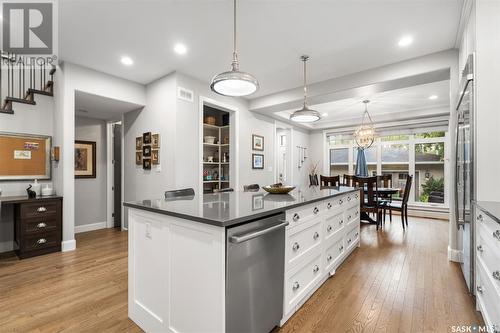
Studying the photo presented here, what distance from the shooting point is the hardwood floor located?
5.94ft

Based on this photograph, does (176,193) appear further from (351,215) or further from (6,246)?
(6,246)

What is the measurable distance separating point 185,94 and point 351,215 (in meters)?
3.17

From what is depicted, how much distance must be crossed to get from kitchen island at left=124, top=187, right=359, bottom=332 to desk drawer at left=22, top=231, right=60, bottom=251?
2407 millimetres

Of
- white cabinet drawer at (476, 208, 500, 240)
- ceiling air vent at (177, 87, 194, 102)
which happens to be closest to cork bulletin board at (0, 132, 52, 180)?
ceiling air vent at (177, 87, 194, 102)

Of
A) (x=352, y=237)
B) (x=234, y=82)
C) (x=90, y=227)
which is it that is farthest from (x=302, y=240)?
(x=90, y=227)

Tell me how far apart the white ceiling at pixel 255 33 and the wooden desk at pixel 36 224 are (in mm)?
2055

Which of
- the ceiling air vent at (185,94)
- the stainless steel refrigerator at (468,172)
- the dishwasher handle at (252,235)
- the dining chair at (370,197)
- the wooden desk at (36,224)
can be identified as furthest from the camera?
the dining chair at (370,197)

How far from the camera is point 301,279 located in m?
2.00

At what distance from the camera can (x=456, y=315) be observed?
1906 millimetres

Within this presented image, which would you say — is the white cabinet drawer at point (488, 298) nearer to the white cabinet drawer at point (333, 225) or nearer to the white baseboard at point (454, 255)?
the white cabinet drawer at point (333, 225)

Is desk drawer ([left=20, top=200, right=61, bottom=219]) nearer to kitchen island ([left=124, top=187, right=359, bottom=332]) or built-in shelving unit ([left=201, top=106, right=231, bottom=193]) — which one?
kitchen island ([left=124, top=187, right=359, bottom=332])

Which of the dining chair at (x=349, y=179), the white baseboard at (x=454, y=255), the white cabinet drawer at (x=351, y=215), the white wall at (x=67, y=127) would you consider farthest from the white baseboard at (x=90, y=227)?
the white baseboard at (x=454, y=255)

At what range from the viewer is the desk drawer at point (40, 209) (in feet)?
10.4

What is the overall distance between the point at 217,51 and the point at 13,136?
320cm
